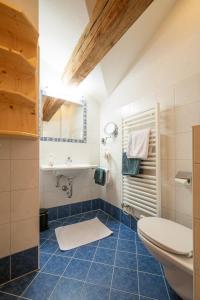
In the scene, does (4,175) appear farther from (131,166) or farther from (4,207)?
(131,166)

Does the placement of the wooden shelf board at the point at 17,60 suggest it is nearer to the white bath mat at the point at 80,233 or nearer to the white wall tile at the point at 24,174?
the white wall tile at the point at 24,174

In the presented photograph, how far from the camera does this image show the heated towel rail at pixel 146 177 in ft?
4.88

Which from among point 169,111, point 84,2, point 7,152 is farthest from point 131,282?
point 84,2

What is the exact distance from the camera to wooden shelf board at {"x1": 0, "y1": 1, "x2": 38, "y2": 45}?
88cm

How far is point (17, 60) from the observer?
1029 mm

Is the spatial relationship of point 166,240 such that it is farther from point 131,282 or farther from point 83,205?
point 83,205

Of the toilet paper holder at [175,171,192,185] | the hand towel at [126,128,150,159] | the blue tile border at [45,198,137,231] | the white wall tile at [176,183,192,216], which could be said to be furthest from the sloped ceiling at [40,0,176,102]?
the blue tile border at [45,198,137,231]

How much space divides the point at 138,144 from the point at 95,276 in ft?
4.21

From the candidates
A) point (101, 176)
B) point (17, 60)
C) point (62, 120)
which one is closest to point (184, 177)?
point (101, 176)

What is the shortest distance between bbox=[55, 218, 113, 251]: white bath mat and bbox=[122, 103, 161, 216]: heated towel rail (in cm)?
46

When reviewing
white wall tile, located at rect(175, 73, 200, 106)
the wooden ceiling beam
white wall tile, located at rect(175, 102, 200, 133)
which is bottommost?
white wall tile, located at rect(175, 102, 200, 133)

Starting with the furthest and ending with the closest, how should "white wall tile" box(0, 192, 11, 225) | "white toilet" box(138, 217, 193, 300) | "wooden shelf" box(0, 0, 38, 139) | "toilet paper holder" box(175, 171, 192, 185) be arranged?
"toilet paper holder" box(175, 171, 192, 185) < "white wall tile" box(0, 192, 11, 225) < "wooden shelf" box(0, 0, 38, 139) < "white toilet" box(138, 217, 193, 300)

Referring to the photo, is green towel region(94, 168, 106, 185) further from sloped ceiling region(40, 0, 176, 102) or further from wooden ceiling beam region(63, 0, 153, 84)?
wooden ceiling beam region(63, 0, 153, 84)

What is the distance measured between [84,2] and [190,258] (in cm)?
215
